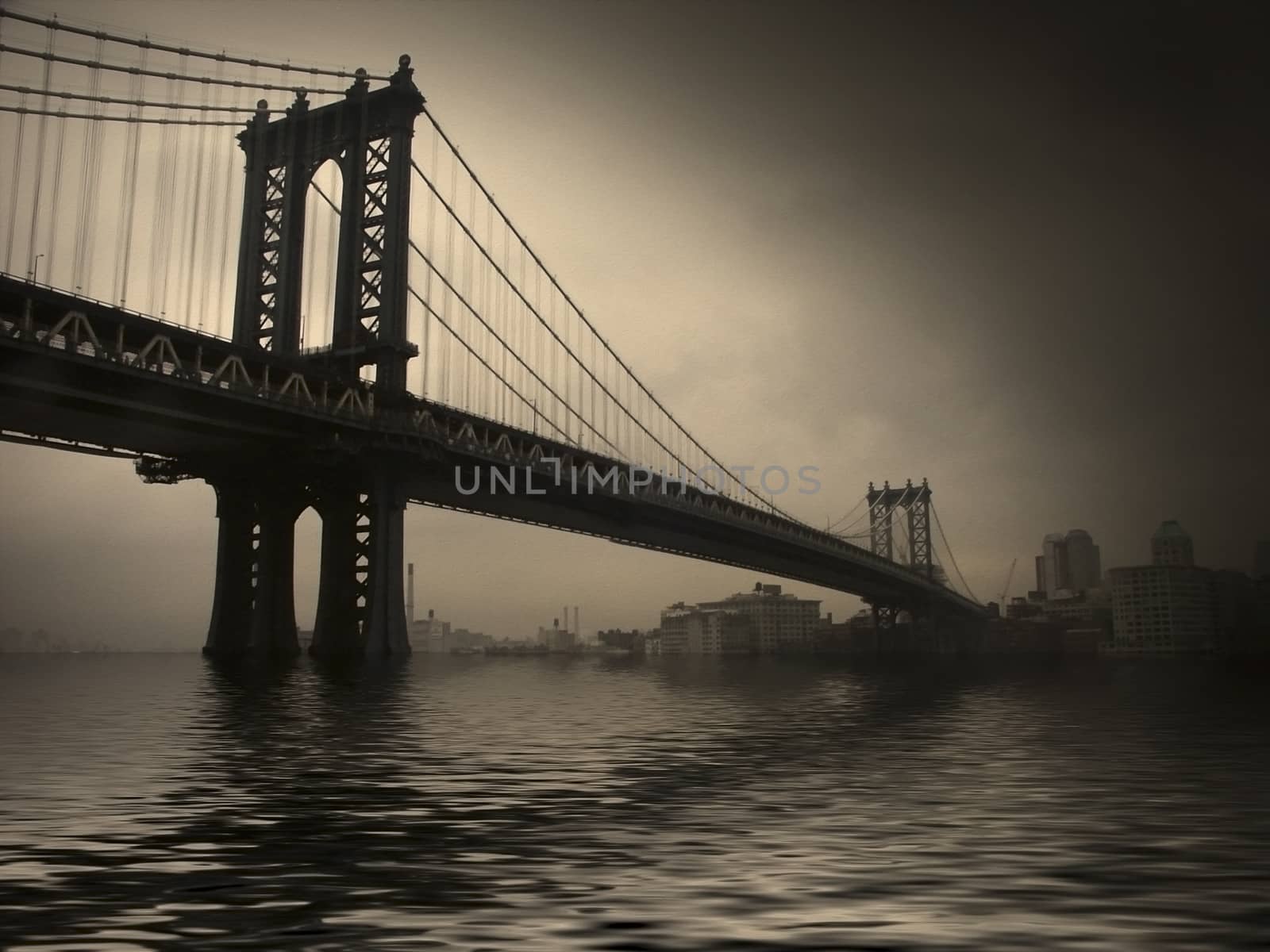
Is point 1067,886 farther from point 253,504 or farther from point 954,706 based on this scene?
point 253,504

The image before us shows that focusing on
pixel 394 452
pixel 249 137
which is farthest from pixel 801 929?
pixel 249 137

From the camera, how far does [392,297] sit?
69.2 metres

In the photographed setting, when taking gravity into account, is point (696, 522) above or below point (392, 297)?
below

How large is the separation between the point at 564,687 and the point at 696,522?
46.4m

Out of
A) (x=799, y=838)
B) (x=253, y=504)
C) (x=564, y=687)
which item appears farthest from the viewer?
(x=253, y=504)

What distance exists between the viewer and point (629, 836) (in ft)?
37.4

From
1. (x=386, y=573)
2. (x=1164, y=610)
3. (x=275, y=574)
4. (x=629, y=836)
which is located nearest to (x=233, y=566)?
(x=275, y=574)

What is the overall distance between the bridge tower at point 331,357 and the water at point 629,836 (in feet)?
135

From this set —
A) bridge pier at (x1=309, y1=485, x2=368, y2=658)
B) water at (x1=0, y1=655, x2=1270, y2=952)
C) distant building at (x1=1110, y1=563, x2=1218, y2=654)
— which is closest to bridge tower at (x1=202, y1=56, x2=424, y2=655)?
bridge pier at (x1=309, y1=485, x2=368, y2=658)

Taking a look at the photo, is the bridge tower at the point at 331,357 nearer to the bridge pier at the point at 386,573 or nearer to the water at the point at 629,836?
the bridge pier at the point at 386,573

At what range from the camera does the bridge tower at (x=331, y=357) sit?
219 ft

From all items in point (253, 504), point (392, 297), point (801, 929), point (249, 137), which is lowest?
point (801, 929)

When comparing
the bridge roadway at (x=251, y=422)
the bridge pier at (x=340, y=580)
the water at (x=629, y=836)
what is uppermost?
the bridge roadway at (x=251, y=422)

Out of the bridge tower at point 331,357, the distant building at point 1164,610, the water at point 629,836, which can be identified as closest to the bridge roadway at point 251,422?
the bridge tower at point 331,357
